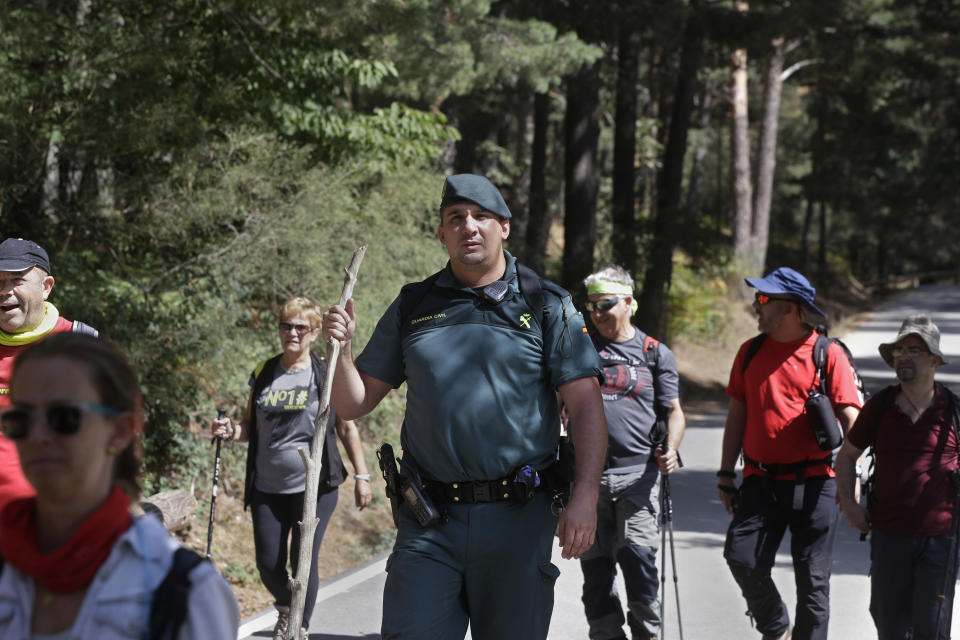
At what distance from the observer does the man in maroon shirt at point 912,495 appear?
4977 mm

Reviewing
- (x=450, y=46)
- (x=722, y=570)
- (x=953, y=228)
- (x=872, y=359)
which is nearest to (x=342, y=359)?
(x=722, y=570)

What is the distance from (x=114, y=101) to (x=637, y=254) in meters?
13.6

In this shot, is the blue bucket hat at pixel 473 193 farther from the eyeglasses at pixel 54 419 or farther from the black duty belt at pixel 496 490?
the eyeglasses at pixel 54 419

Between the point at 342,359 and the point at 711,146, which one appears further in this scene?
the point at 711,146

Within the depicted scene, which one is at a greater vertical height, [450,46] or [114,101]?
[450,46]

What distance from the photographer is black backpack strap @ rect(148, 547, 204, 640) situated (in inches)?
77.0

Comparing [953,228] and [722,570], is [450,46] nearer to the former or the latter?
[722,570]

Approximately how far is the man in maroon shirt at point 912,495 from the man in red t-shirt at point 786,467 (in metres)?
0.37

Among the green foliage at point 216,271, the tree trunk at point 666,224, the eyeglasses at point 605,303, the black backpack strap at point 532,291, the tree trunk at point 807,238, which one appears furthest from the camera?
the tree trunk at point 807,238

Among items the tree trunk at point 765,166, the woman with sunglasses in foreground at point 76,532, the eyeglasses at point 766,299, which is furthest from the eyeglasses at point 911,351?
the tree trunk at point 765,166

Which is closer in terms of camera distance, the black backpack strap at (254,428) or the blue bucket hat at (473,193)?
the blue bucket hat at (473,193)

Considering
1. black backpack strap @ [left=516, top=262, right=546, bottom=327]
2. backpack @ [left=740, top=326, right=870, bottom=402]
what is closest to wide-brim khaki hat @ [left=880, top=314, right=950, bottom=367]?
backpack @ [left=740, top=326, right=870, bottom=402]

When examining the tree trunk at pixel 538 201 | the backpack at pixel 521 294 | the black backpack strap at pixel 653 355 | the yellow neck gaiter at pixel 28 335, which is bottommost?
the black backpack strap at pixel 653 355

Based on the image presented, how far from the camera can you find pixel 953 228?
58.8 m
